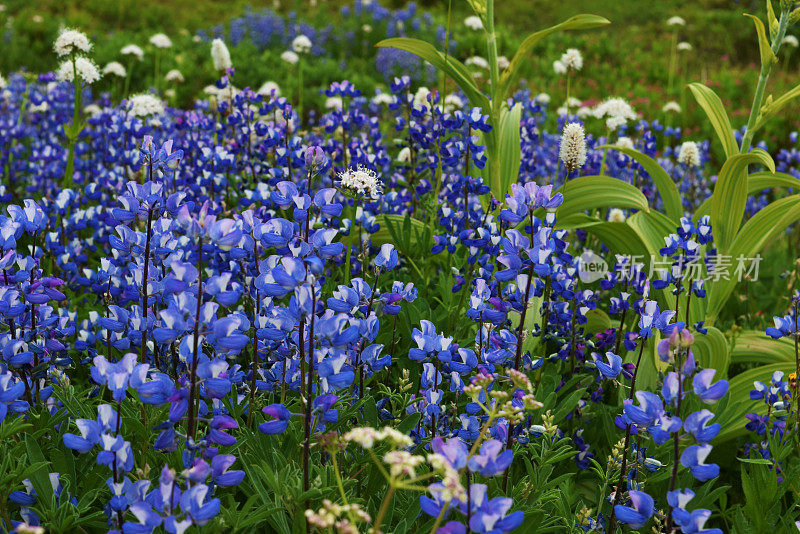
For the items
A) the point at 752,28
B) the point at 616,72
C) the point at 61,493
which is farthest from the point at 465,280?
the point at 752,28

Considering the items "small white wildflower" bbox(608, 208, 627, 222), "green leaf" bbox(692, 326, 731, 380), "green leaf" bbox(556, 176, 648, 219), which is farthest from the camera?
"small white wildflower" bbox(608, 208, 627, 222)

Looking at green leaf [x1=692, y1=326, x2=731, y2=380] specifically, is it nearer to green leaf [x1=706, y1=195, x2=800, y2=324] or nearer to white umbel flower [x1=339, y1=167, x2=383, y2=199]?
green leaf [x1=706, y1=195, x2=800, y2=324]

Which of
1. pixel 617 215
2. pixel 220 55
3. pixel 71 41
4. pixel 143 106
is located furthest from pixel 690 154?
pixel 71 41

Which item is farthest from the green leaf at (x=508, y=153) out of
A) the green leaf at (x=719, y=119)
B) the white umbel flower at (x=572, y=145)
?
the green leaf at (x=719, y=119)

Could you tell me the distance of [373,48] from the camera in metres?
9.84

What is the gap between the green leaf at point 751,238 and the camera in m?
2.54

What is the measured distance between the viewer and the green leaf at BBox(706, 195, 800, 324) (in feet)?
8.34

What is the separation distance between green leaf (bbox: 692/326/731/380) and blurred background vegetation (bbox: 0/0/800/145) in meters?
4.54

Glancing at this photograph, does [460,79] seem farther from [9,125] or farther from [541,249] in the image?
[9,125]

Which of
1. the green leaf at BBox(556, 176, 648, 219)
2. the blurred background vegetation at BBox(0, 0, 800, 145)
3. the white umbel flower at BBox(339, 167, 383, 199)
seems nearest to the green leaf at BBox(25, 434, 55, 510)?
the white umbel flower at BBox(339, 167, 383, 199)

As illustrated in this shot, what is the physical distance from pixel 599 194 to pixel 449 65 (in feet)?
2.62

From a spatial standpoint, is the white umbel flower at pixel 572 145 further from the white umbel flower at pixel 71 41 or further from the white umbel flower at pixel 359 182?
the white umbel flower at pixel 71 41

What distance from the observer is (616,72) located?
9.54m

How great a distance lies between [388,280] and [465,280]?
0.29 metres
